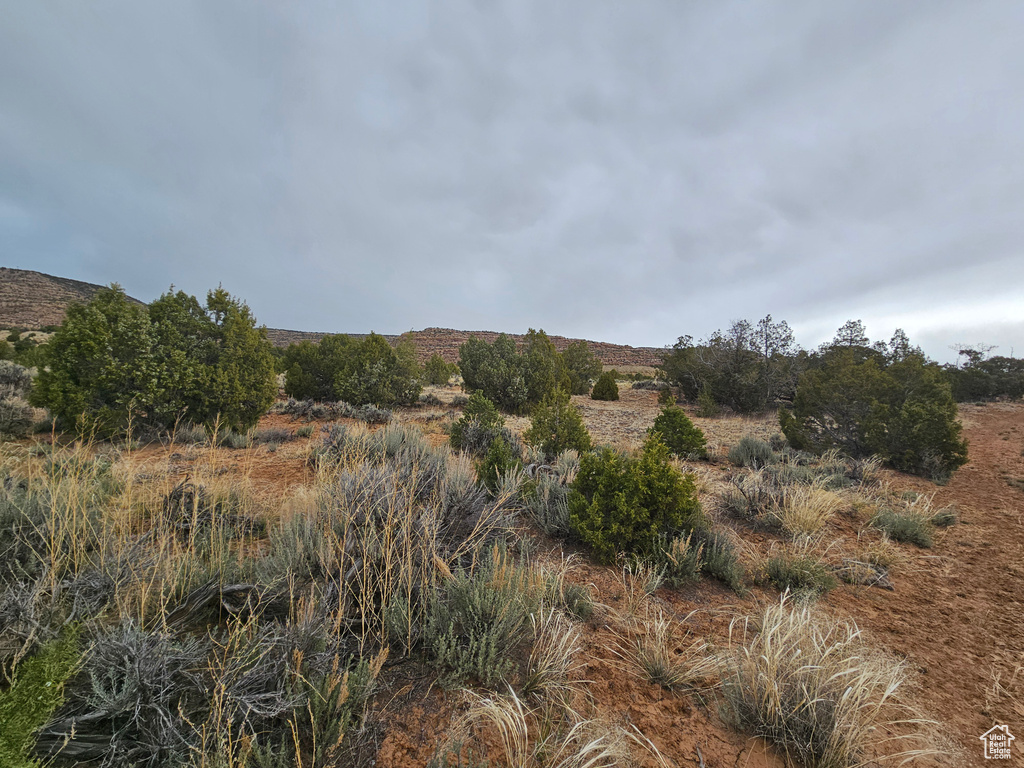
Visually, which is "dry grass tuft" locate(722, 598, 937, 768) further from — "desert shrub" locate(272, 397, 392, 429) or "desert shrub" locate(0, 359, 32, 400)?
"desert shrub" locate(0, 359, 32, 400)

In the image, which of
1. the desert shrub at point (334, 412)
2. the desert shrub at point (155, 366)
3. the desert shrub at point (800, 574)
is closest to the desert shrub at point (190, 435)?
the desert shrub at point (155, 366)

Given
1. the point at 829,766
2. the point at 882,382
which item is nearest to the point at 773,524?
the point at 829,766

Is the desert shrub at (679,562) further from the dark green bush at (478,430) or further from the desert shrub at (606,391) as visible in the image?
the desert shrub at (606,391)

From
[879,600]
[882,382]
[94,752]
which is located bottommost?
[879,600]

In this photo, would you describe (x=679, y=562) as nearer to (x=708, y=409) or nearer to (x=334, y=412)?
(x=334, y=412)

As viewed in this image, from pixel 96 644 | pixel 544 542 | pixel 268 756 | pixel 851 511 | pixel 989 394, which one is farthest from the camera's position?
pixel 989 394

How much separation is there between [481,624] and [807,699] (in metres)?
1.53

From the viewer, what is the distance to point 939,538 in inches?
183

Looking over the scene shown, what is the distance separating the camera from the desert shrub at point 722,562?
331 cm

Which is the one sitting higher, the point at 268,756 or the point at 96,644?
the point at 96,644

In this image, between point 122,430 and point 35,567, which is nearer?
point 35,567

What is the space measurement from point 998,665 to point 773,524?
2.21m

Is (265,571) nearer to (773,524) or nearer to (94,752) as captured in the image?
(94,752)

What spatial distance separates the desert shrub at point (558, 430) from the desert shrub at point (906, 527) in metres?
3.63
